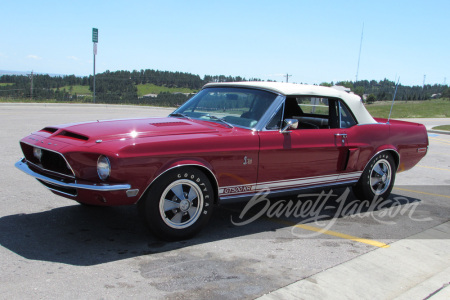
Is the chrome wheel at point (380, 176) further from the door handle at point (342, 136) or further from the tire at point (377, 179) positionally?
the door handle at point (342, 136)

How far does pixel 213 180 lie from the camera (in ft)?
14.9

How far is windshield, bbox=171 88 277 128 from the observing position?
5082 mm

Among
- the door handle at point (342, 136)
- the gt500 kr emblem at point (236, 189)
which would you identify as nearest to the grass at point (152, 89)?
the door handle at point (342, 136)

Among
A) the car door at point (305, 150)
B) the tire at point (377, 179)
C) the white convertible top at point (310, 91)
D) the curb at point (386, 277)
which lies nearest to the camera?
the curb at point (386, 277)

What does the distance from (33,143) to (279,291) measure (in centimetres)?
283

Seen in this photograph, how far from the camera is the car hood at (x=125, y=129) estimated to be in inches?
163

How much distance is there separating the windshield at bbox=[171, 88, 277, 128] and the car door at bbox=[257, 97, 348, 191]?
0.88 ft

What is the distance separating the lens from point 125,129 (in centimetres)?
434

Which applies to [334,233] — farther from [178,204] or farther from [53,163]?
[53,163]

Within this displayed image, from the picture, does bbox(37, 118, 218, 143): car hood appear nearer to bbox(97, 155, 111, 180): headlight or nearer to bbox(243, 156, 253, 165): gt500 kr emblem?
bbox(97, 155, 111, 180): headlight

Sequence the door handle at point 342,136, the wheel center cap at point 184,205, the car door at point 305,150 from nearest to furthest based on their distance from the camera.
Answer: the wheel center cap at point 184,205, the car door at point 305,150, the door handle at point 342,136

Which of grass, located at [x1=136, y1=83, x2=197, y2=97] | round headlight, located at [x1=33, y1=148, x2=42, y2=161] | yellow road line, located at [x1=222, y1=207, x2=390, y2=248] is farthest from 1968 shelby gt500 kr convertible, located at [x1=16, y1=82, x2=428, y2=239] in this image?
grass, located at [x1=136, y1=83, x2=197, y2=97]

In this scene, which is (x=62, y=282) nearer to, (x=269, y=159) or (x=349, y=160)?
(x=269, y=159)

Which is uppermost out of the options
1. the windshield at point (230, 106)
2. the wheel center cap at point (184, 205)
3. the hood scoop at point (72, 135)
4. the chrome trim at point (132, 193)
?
the windshield at point (230, 106)
